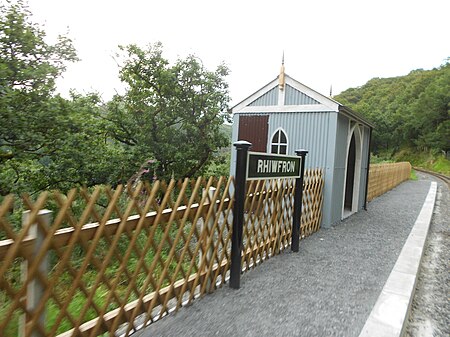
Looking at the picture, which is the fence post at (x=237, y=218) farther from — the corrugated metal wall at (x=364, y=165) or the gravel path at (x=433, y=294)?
the corrugated metal wall at (x=364, y=165)

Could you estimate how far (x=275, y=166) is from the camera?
401 centimetres

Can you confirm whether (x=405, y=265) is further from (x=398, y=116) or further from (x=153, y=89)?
(x=398, y=116)

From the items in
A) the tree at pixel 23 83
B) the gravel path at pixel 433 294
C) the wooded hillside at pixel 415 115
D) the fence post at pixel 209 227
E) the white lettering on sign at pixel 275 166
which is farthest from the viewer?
the wooded hillside at pixel 415 115

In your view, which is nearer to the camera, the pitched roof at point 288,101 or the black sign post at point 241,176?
the black sign post at point 241,176

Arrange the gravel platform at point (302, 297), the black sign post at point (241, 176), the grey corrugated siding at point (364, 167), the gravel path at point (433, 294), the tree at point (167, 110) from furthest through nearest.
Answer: the tree at point (167, 110)
the grey corrugated siding at point (364, 167)
the black sign post at point (241, 176)
the gravel path at point (433, 294)
the gravel platform at point (302, 297)

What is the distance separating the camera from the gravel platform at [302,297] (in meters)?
2.67

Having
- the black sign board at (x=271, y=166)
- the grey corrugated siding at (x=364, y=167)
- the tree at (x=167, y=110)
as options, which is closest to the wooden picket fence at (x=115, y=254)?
the black sign board at (x=271, y=166)

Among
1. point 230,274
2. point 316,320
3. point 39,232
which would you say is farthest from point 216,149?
point 39,232

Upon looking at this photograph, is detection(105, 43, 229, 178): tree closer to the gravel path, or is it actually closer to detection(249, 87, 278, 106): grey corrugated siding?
detection(249, 87, 278, 106): grey corrugated siding

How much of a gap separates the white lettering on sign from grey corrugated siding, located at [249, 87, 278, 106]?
3.17 metres

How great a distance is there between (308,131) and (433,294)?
13.0 ft

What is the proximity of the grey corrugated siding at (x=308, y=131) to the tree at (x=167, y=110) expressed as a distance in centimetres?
457

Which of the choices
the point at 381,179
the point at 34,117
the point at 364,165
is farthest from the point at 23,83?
the point at 381,179

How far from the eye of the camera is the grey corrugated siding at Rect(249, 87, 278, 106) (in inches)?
287
